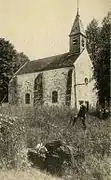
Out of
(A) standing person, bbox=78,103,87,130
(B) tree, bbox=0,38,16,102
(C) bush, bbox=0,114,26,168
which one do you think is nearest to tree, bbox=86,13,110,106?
(A) standing person, bbox=78,103,87,130

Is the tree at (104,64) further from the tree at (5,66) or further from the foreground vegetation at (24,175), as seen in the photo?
the foreground vegetation at (24,175)

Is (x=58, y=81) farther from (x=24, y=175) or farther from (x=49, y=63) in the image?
(x=24, y=175)

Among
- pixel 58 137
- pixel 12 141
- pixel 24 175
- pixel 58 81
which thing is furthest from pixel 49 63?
pixel 24 175

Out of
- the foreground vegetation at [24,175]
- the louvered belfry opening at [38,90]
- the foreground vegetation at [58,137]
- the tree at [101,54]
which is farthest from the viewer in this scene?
the tree at [101,54]

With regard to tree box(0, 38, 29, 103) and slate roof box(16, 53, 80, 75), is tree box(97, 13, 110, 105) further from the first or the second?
tree box(0, 38, 29, 103)

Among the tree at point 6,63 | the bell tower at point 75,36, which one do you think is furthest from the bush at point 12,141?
the bell tower at point 75,36

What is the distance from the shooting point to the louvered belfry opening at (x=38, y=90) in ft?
6.56

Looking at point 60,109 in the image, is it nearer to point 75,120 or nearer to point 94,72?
point 75,120

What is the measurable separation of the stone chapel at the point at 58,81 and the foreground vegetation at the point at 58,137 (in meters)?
0.08

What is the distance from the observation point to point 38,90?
202 centimetres

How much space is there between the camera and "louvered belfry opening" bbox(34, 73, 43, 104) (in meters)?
2.00

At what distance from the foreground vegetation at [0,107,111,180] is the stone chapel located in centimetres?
8

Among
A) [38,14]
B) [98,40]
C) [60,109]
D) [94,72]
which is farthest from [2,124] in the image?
[98,40]

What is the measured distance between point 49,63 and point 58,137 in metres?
0.41
